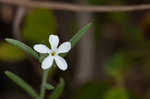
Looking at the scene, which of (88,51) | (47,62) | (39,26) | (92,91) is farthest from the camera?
(88,51)

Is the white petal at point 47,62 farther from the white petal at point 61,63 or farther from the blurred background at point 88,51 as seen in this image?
the blurred background at point 88,51

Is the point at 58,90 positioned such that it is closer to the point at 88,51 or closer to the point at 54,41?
the point at 54,41

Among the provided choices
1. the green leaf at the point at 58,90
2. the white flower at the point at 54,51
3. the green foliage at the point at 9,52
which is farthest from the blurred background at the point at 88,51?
the white flower at the point at 54,51

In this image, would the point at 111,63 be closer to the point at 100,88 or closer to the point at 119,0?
the point at 100,88

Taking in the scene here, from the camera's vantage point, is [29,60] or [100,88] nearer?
[100,88]

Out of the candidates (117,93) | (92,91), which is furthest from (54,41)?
(92,91)

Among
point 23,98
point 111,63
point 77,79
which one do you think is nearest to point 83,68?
point 77,79

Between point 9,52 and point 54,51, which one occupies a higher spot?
point 54,51
